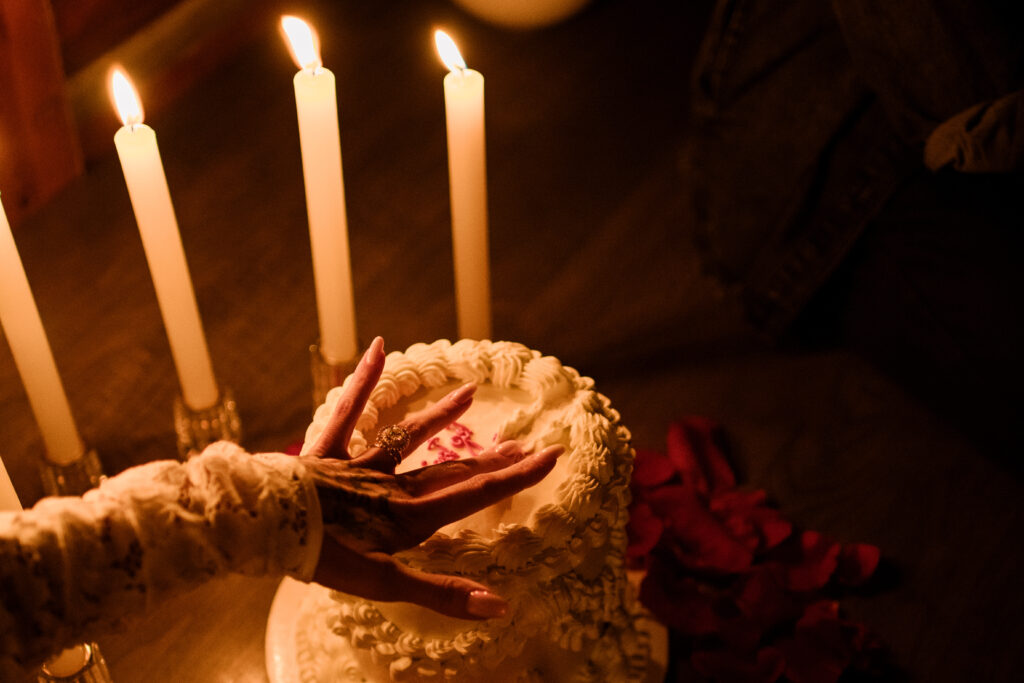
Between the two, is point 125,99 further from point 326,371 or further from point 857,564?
point 857,564

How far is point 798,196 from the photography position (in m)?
1.47

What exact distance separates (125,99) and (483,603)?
598mm

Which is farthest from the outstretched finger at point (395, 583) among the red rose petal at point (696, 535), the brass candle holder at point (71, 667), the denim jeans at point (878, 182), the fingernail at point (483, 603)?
the denim jeans at point (878, 182)

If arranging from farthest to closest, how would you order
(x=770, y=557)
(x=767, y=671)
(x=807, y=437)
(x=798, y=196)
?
1. (x=798, y=196)
2. (x=807, y=437)
3. (x=770, y=557)
4. (x=767, y=671)

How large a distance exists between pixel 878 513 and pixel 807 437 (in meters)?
0.14

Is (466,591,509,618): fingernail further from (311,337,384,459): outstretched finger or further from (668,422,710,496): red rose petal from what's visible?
(668,422,710,496): red rose petal

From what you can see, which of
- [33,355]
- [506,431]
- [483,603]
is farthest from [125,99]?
[483,603]

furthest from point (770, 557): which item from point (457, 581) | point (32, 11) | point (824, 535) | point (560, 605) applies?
point (32, 11)

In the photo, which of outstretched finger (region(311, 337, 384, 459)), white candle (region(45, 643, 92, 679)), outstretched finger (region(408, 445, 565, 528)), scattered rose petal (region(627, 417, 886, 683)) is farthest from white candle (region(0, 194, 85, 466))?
scattered rose petal (region(627, 417, 886, 683))

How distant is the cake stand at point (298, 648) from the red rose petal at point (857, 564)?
0.79 feet

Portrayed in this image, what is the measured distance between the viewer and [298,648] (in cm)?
104

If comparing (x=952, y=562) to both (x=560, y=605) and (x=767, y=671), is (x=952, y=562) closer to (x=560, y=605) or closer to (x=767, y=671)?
(x=767, y=671)

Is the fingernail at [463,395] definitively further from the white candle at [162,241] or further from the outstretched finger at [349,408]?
the white candle at [162,241]

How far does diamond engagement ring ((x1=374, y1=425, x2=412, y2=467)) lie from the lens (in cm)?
83
